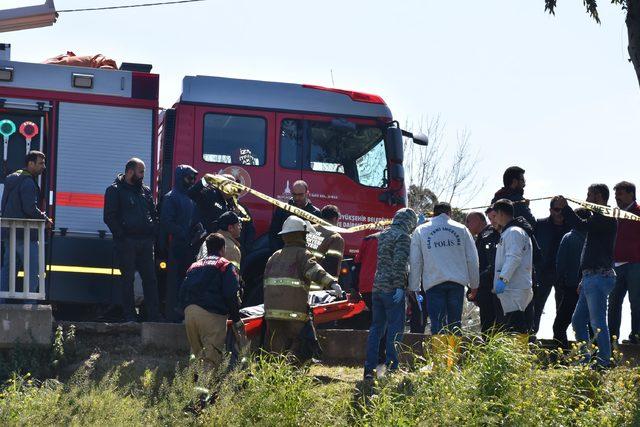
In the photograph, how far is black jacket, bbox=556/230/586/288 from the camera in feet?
42.3

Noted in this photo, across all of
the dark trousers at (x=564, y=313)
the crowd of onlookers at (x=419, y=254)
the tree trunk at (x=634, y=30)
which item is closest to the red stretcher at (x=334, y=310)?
the crowd of onlookers at (x=419, y=254)

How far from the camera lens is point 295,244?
11695 millimetres

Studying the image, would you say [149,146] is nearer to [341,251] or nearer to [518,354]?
[341,251]

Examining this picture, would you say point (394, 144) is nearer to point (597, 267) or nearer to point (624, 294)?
point (624, 294)

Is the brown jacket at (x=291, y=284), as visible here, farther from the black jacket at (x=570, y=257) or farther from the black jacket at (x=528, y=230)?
the black jacket at (x=570, y=257)

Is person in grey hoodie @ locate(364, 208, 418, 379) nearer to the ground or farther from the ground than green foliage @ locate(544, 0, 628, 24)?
nearer to the ground

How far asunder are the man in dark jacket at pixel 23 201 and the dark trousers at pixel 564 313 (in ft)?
17.8

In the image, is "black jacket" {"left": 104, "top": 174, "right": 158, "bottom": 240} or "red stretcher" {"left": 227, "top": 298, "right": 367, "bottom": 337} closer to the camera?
"red stretcher" {"left": 227, "top": 298, "right": 367, "bottom": 337}

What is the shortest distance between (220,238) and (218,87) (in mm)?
4079

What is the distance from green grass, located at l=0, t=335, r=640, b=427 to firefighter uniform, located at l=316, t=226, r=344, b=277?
2.15m

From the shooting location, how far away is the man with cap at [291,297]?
454 inches

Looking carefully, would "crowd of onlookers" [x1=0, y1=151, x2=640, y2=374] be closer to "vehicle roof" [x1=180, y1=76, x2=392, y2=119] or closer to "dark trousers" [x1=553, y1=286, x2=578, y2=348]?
"dark trousers" [x1=553, y1=286, x2=578, y2=348]

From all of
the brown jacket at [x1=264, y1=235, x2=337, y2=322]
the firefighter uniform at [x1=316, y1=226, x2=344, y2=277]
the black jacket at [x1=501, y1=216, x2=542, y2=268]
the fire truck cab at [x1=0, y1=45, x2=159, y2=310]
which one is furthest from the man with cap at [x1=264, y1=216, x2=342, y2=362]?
the fire truck cab at [x1=0, y1=45, x2=159, y2=310]

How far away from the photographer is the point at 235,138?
49.1 feet
